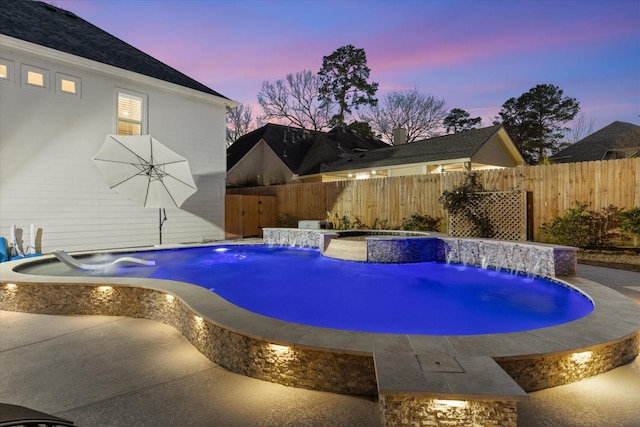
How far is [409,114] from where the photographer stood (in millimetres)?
29766

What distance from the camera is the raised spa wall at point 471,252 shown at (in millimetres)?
5910

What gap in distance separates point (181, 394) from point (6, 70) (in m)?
10.0

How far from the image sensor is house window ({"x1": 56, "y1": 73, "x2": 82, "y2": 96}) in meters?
9.23

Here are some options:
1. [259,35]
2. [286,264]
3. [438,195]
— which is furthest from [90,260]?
[259,35]

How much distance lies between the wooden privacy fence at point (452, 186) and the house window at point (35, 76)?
8.55 meters

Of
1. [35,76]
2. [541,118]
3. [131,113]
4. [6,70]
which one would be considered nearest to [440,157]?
[131,113]

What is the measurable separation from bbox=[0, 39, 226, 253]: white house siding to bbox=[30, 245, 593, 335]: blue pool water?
7.32 ft

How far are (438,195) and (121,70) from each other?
402 inches

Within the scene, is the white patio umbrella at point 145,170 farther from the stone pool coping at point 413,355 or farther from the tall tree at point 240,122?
the tall tree at point 240,122

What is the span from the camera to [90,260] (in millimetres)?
8203

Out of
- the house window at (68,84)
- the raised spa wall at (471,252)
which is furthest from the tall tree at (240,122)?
the raised spa wall at (471,252)

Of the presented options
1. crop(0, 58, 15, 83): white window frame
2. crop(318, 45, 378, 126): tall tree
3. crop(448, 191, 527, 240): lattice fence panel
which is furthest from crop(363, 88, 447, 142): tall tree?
crop(0, 58, 15, 83): white window frame

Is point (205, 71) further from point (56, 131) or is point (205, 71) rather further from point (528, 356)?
point (528, 356)

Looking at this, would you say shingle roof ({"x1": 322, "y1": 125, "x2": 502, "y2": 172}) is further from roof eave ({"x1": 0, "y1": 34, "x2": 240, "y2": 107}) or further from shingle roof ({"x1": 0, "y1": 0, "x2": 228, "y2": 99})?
shingle roof ({"x1": 0, "y1": 0, "x2": 228, "y2": 99})
